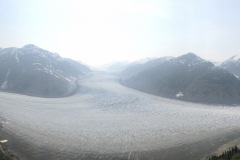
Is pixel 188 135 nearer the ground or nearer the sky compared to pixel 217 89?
nearer the ground

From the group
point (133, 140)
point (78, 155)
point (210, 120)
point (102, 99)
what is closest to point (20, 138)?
point (78, 155)

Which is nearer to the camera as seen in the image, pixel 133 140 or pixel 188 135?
A: pixel 133 140

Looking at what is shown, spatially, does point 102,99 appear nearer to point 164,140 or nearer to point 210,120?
point 210,120

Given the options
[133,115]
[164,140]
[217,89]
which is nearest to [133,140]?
[164,140]

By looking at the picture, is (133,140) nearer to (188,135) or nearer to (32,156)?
(188,135)

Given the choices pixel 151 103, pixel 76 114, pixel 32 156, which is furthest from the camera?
pixel 151 103

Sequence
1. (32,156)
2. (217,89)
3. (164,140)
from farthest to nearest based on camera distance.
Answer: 1. (217,89)
2. (164,140)
3. (32,156)
